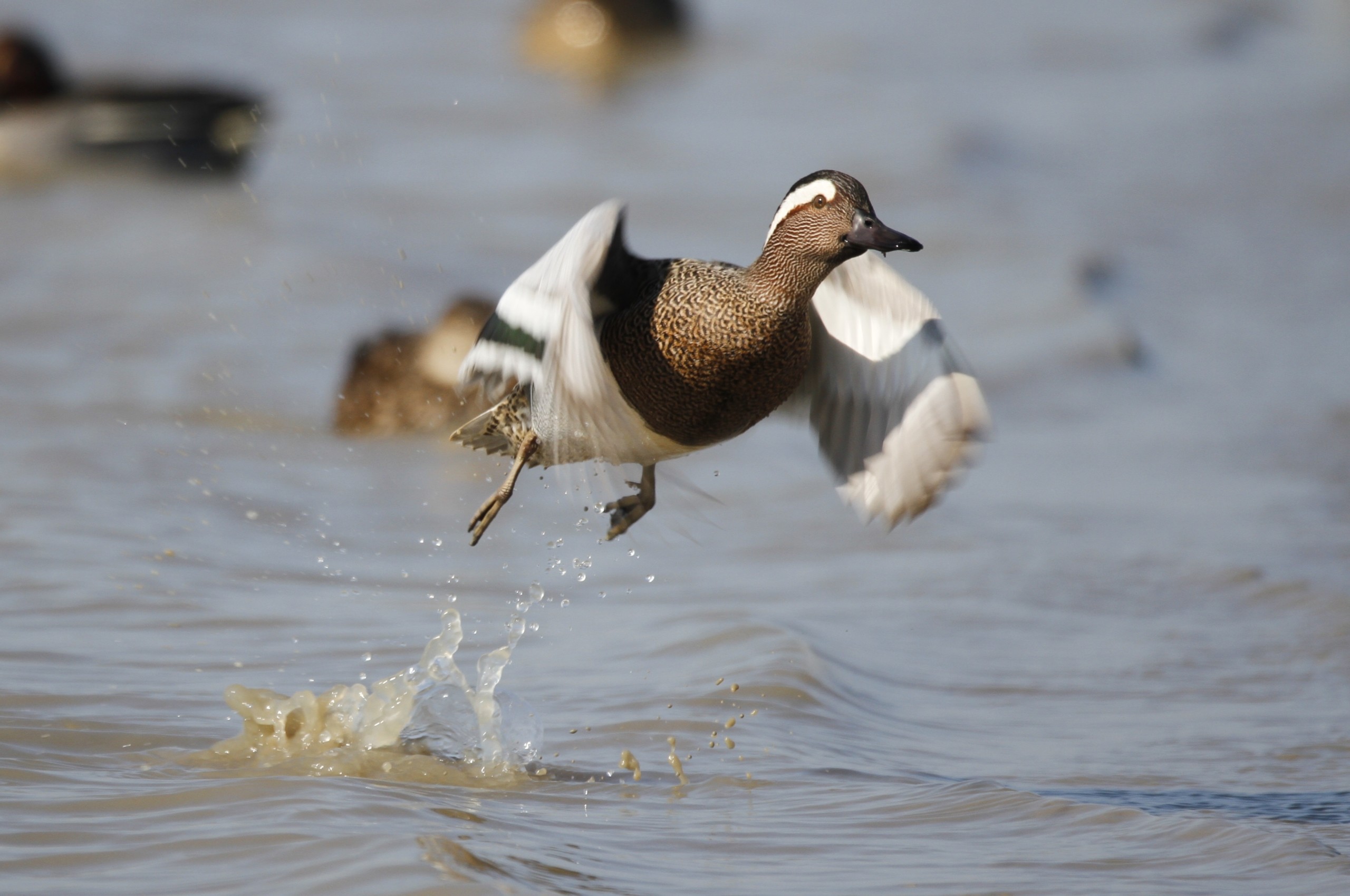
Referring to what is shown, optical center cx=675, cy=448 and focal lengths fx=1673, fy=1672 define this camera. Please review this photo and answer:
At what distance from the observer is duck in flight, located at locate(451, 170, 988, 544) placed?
3988 millimetres

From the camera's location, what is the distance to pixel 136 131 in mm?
11328

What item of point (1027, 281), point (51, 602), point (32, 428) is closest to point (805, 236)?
point (51, 602)

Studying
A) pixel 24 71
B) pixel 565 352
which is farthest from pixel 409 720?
pixel 24 71

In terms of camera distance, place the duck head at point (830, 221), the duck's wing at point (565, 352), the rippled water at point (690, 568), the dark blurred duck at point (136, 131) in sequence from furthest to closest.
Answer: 1. the dark blurred duck at point (136, 131)
2. the duck head at point (830, 221)
3. the rippled water at point (690, 568)
4. the duck's wing at point (565, 352)

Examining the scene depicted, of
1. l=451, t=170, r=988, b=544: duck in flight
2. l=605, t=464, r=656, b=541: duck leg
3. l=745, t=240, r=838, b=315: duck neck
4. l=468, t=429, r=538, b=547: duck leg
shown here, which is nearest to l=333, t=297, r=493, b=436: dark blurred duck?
l=605, t=464, r=656, b=541: duck leg

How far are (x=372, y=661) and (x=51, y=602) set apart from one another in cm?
102

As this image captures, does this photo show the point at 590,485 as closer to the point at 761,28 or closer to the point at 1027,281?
the point at 1027,281

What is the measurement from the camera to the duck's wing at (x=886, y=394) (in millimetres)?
4254

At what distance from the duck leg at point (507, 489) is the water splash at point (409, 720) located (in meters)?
0.26

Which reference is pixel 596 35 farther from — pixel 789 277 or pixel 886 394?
pixel 789 277

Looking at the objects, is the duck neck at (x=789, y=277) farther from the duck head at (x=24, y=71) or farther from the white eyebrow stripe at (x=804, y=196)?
the duck head at (x=24, y=71)

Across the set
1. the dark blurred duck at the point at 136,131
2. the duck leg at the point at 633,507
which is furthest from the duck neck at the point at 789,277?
the dark blurred duck at the point at 136,131

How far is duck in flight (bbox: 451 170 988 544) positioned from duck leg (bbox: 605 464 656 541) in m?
0.37

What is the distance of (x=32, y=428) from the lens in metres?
6.95
